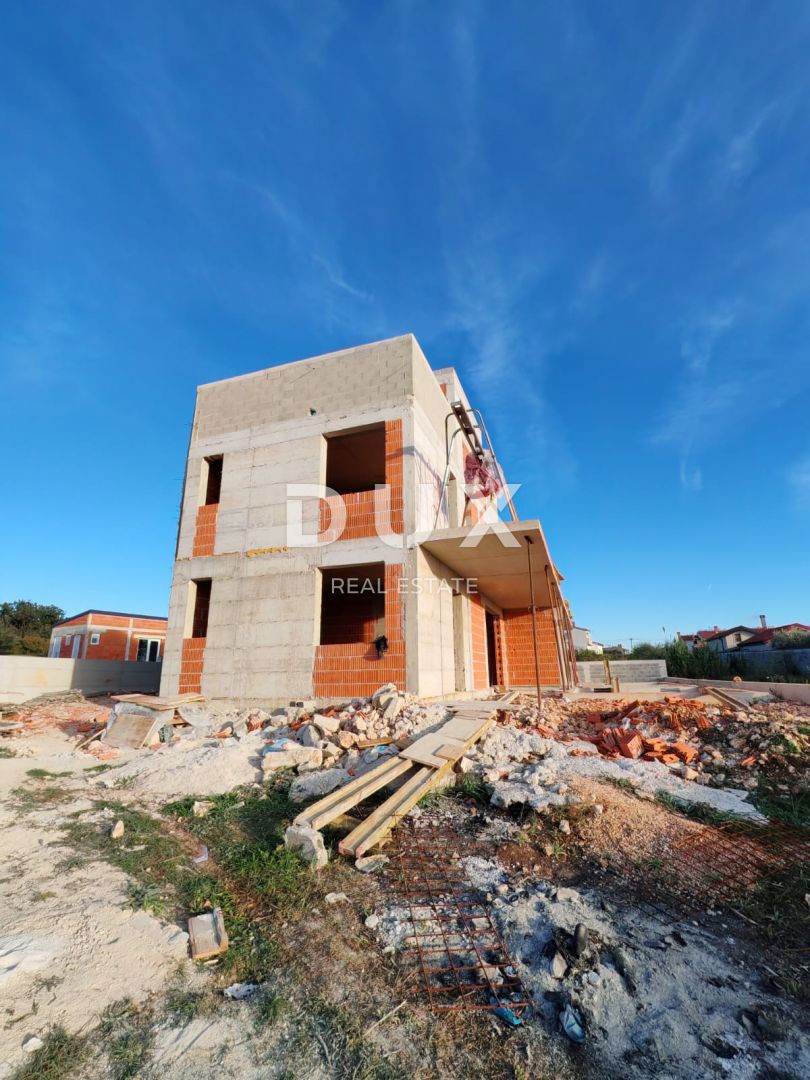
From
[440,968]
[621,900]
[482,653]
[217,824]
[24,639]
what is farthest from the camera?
[24,639]

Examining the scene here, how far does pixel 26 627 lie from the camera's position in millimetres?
39812

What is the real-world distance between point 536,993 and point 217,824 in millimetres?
3579

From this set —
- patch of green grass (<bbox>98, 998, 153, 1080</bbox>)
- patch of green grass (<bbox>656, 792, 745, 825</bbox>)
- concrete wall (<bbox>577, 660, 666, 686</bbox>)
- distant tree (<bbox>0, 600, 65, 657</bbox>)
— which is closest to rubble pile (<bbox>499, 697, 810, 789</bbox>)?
patch of green grass (<bbox>656, 792, 745, 825</bbox>)

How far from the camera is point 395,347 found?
10930 mm

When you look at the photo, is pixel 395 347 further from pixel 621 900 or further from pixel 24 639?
pixel 24 639

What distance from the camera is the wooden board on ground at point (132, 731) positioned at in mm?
8305

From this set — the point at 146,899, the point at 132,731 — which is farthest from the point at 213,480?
the point at 146,899

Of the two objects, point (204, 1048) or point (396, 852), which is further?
point (396, 852)

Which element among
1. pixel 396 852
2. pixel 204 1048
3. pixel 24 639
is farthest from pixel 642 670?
pixel 24 639

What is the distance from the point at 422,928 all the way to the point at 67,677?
1654cm

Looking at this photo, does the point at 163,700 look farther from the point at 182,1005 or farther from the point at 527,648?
the point at 527,648

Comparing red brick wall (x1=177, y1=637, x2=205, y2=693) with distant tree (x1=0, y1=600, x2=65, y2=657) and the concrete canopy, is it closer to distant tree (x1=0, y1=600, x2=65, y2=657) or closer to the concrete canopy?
the concrete canopy

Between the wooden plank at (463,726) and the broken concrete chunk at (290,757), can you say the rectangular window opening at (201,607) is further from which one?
the wooden plank at (463,726)

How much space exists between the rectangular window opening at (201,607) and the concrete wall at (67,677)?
5813mm
